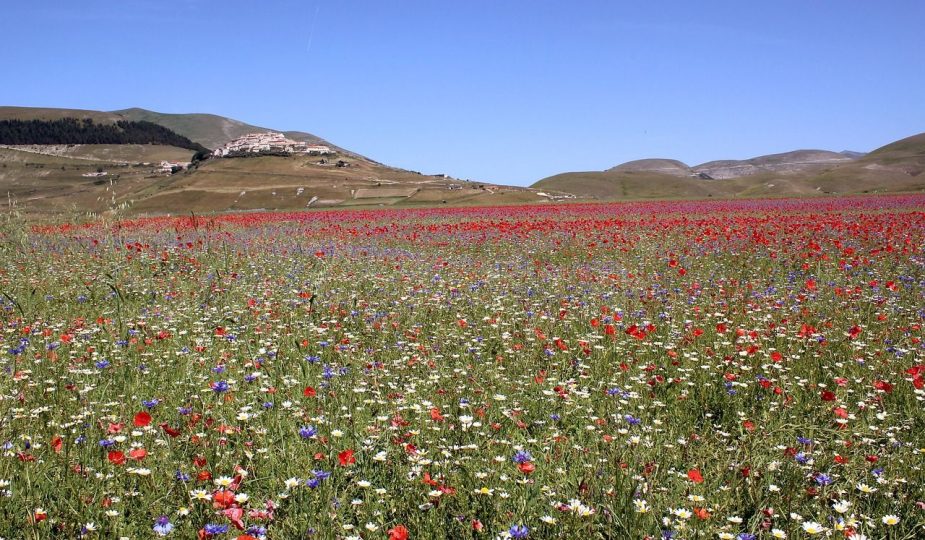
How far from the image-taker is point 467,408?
4.88m

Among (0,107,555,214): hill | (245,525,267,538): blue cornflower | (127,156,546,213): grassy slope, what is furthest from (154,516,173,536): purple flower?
(127,156,546,213): grassy slope

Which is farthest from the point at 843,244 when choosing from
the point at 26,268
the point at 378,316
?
the point at 26,268

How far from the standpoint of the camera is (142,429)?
425 centimetres

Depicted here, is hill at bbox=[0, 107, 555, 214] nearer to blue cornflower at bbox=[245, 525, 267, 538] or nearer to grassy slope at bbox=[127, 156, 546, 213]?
grassy slope at bbox=[127, 156, 546, 213]

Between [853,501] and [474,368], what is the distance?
136 inches

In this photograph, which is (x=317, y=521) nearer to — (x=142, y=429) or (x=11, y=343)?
(x=142, y=429)

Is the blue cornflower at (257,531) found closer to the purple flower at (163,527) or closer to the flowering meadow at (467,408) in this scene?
the flowering meadow at (467,408)

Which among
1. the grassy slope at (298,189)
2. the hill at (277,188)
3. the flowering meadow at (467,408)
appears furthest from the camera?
the hill at (277,188)

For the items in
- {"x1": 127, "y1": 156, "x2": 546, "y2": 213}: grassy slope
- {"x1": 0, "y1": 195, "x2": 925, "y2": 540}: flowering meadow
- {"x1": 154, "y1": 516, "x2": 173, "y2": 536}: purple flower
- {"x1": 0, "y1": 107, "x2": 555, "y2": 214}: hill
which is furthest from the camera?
{"x1": 0, "y1": 107, "x2": 555, "y2": 214}: hill

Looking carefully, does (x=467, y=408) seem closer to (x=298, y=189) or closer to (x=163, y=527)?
(x=163, y=527)

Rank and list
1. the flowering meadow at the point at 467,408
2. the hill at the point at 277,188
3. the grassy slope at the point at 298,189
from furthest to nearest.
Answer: the hill at the point at 277,188
the grassy slope at the point at 298,189
the flowering meadow at the point at 467,408

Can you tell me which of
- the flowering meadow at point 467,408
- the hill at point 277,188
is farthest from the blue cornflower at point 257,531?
the hill at point 277,188

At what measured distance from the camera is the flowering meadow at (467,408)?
10.5ft

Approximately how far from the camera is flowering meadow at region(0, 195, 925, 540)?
3.21 meters
